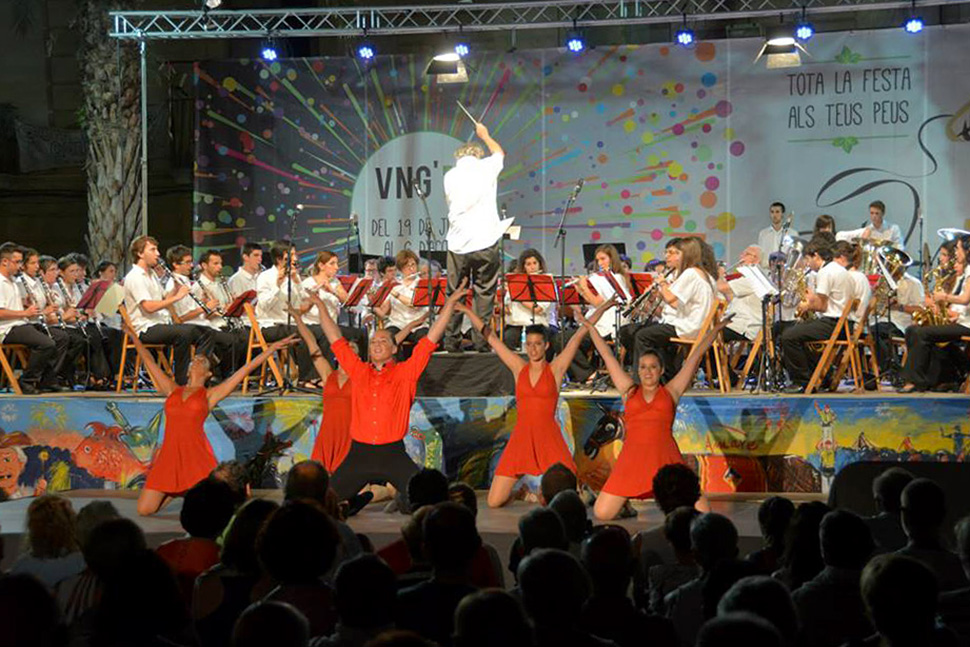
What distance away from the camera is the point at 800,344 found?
11023 mm

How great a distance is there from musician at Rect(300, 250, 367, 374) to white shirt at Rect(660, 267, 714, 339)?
2.99 m

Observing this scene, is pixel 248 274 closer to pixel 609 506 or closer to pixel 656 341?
pixel 656 341

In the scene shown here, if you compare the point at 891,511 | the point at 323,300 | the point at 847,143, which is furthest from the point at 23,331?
the point at 847,143

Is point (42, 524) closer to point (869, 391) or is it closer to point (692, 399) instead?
point (692, 399)

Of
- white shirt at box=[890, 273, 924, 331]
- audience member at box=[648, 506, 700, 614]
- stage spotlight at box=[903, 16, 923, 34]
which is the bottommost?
audience member at box=[648, 506, 700, 614]

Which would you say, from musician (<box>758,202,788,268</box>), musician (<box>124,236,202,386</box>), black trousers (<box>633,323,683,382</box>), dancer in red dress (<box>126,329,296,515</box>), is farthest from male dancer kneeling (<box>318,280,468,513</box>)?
musician (<box>758,202,788,268</box>)

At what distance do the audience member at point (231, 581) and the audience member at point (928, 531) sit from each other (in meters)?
2.21

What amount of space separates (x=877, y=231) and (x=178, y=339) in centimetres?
751

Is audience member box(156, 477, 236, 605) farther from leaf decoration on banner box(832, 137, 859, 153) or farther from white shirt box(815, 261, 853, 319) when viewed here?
leaf decoration on banner box(832, 137, 859, 153)

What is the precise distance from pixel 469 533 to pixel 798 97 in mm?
11944

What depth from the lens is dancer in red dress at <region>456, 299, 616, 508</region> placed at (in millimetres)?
9188

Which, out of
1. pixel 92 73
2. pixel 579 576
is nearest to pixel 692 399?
pixel 579 576

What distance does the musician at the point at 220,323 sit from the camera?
11.8 meters

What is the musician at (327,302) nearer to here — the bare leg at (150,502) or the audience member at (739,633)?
the bare leg at (150,502)
